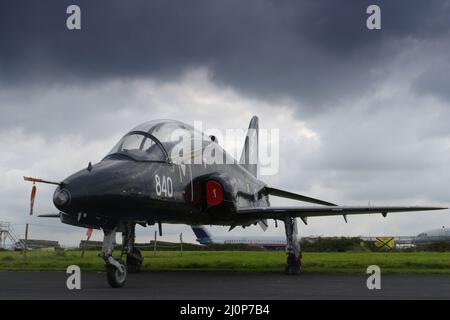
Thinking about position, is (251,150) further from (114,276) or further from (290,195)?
(114,276)

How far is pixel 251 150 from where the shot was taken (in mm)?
25141

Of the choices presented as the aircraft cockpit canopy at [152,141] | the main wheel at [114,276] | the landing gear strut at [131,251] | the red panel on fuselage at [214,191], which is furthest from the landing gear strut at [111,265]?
the landing gear strut at [131,251]

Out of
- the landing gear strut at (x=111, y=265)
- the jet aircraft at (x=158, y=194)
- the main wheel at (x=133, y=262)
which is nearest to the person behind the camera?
the jet aircraft at (x=158, y=194)

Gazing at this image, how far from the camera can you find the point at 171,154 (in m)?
13.5

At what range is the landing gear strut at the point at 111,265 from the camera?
1121cm

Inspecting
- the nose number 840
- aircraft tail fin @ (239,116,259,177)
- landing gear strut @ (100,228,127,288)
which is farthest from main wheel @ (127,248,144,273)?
aircraft tail fin @ (239,116,259,177)

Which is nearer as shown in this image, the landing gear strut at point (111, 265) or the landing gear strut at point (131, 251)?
the landing gear strut at point (111, 265)

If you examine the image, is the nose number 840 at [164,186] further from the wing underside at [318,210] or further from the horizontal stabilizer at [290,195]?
the horizontal stabilizer at [290,195]

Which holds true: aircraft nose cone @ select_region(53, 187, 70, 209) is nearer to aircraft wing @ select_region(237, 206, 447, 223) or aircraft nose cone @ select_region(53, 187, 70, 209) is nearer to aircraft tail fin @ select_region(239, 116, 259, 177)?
aircraft wing @ select_region(237, 206, 447, 223)

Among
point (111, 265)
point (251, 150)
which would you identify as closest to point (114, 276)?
point (111, 265)

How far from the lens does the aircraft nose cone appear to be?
10133 mm

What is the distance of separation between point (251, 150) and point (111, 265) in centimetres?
1454
